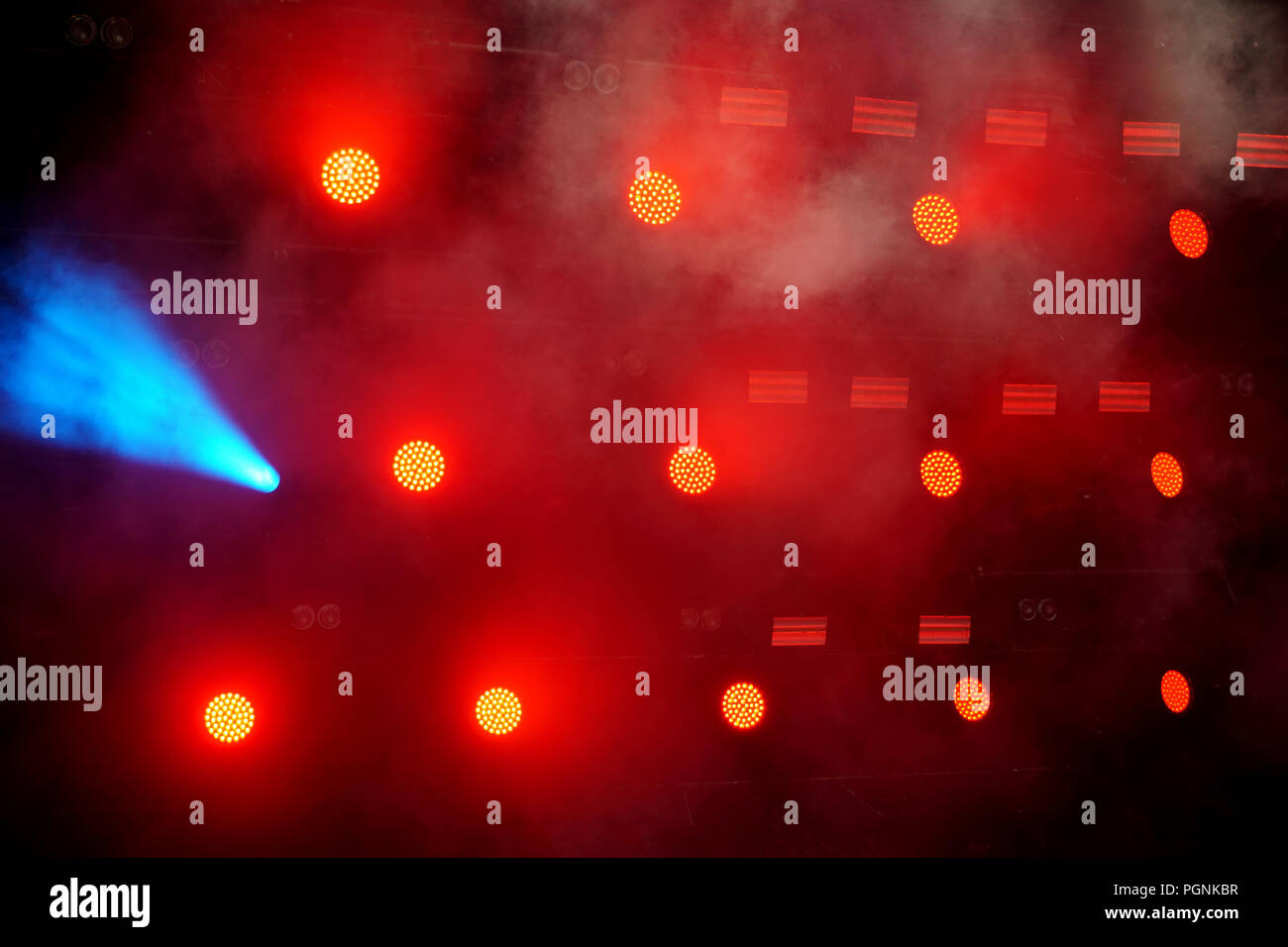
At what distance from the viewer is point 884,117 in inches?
108

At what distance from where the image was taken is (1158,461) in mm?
2881

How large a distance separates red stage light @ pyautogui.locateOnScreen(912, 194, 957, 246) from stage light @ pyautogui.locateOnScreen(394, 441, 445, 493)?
1.92 metres

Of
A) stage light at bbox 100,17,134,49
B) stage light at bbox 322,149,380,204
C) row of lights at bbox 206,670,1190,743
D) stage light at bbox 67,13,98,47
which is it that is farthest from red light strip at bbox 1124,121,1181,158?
stage light at bbox 67,13,98,47

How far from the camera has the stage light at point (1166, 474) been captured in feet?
9.44

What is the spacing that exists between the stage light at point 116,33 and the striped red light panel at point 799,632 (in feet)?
9.56

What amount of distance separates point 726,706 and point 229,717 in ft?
5.57

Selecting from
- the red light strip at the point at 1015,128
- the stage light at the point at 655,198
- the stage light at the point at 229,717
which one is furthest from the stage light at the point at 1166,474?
the stage light at the point at 229,717

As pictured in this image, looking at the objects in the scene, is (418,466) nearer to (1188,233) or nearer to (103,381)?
(103,381)

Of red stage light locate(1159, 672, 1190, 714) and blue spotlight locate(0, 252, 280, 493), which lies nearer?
blue spotlight locate(0, 252, 280, 493)

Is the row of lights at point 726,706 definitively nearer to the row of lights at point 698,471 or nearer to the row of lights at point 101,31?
the row of lights at point 698,471

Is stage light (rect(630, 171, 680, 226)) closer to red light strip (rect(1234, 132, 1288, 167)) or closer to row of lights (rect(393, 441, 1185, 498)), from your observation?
row of lights (rect(393, 441, 1185, 498))

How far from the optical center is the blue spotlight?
95.9 inches
